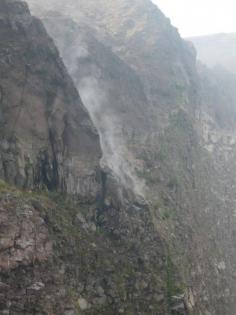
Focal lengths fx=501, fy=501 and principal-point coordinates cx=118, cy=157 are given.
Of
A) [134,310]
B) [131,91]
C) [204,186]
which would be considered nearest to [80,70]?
[131,91]

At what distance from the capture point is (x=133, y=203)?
35250mm

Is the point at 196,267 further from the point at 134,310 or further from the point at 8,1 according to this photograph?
the point at 8,1

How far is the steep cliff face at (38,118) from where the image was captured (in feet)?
95.6

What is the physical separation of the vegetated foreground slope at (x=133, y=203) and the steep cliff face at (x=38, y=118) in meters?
0.27

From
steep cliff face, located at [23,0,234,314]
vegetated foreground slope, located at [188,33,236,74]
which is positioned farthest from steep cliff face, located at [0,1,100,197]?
vegetated foreground slope, located at [188,33,236,74]

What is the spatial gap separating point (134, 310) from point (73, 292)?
453 centimetres

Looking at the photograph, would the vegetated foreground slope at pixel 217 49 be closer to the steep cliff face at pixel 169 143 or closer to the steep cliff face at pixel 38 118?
the steep cliff face at pixel 169 143

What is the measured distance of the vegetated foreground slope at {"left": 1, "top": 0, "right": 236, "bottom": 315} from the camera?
2586 cm

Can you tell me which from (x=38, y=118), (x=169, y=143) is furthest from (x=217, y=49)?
(x=38, y=118)

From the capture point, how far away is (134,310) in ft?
94.0

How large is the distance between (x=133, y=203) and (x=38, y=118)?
30.7 ft

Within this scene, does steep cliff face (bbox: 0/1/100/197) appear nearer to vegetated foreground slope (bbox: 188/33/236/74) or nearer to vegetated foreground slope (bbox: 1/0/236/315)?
vegetated foreground slope (bbox: 1/0/236/315)

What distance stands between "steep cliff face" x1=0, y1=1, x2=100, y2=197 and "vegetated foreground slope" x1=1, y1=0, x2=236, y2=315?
0.88 ft

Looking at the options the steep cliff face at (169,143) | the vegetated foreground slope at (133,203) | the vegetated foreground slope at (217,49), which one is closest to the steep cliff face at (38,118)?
the vegetated foreground slope at (133,203)
